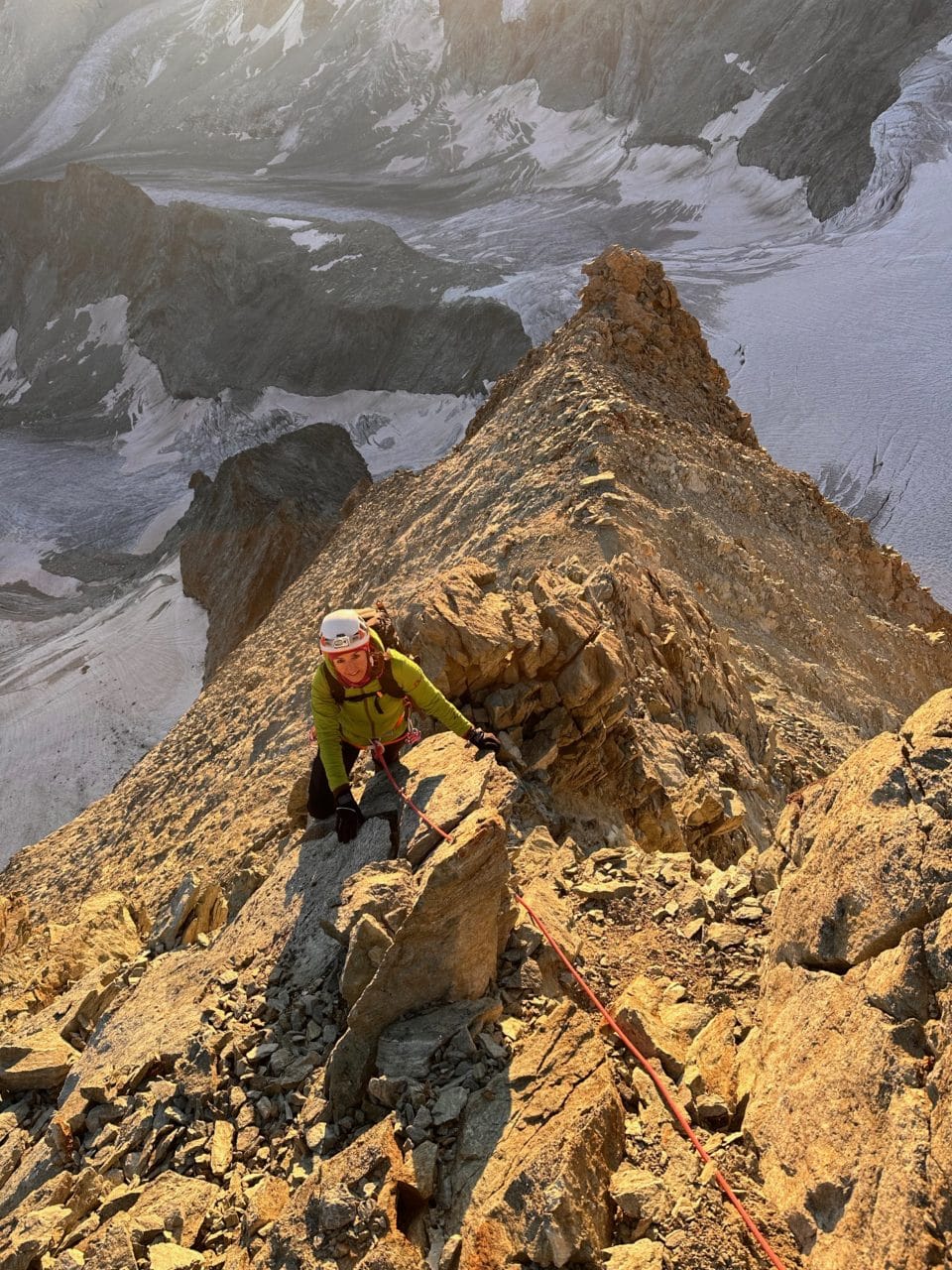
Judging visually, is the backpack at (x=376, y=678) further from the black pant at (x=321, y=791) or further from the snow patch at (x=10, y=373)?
the snow patch at (x=10, y=373)

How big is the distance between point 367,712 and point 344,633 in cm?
73

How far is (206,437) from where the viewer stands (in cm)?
5728

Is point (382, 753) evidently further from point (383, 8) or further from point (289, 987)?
point (383, 8)

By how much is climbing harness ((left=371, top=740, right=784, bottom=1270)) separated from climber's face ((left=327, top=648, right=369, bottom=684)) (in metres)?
0.68

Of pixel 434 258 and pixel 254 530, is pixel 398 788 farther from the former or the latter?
pixel 434 258

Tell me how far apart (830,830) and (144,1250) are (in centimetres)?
382

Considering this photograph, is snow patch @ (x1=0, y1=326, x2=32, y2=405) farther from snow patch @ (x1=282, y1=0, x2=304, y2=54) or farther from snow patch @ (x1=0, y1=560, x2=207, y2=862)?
snow patch @ (x1=282, y1=0, x2=304, y2=54)

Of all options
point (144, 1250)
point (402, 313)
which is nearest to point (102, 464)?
point (402, 313)

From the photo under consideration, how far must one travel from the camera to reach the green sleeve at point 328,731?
6.14m

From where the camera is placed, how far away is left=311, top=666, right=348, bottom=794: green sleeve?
614 cm

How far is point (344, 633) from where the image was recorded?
18.8 ft

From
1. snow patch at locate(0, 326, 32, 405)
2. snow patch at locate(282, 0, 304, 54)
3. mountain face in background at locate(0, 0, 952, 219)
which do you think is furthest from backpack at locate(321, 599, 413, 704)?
snow patch at locate(282, 0, 304, 54)

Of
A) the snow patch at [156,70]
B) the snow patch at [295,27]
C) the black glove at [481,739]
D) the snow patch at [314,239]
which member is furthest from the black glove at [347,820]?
the snow patch at [156,70]

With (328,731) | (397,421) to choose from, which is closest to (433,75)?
(397,421)
